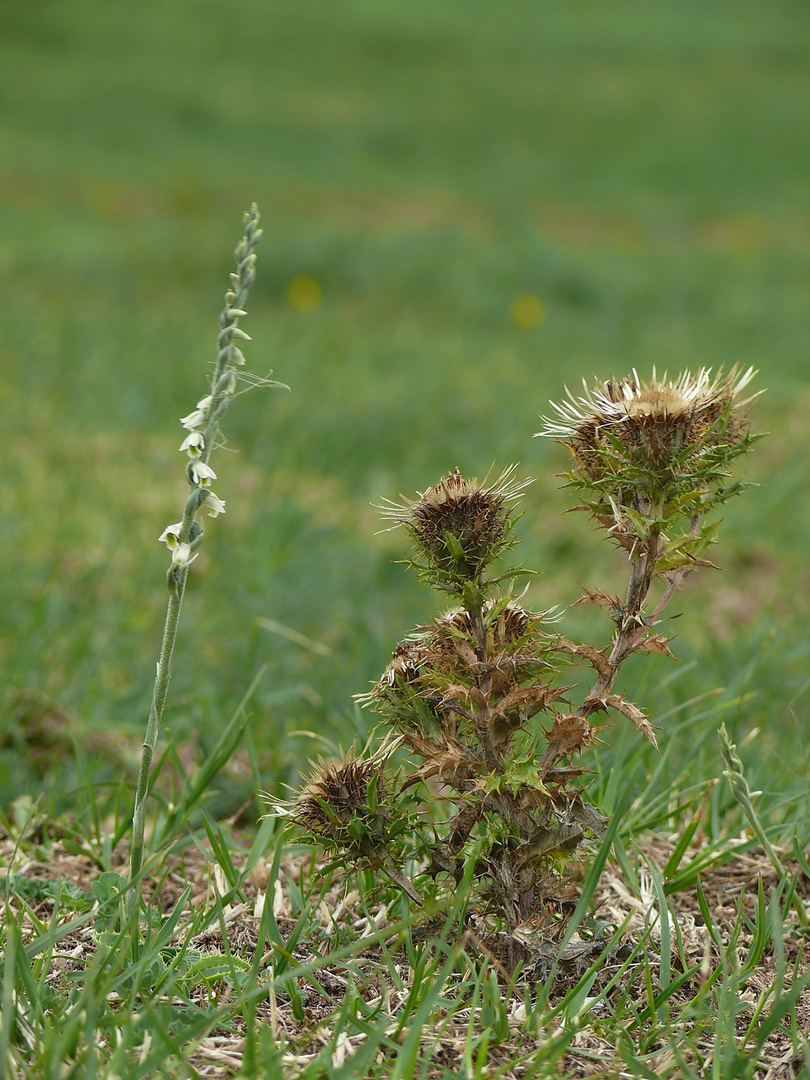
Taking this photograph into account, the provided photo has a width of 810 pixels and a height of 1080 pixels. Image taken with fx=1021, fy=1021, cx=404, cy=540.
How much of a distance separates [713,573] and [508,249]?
7.76 m

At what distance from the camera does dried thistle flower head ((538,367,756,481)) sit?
1250 millimetres

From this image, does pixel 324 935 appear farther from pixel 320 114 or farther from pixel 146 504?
pixel 320 114

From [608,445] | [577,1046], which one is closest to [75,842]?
[577,1046]

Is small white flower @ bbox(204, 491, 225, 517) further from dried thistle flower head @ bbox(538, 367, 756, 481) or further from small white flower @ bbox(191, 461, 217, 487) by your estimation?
dried thistle flower head @ bbox(538, 367, 756, 481)

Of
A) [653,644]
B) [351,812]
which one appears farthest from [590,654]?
[351,812]

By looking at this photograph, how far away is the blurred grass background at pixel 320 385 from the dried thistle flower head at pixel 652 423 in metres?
0.97

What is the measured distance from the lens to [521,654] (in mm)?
1346

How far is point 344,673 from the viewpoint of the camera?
3027 millimetres

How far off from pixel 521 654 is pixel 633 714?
17 cm

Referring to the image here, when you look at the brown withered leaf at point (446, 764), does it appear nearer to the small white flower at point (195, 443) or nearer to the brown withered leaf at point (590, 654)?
the brown withered leaf at point (590, 654)

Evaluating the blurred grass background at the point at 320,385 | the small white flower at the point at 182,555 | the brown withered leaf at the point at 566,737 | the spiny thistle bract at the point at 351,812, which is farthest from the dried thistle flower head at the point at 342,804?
the blurred grass background at the point at 320,385

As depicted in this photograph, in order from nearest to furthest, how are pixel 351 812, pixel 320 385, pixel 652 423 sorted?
pixel 652 423, pixel 351 812, pixel 320 385

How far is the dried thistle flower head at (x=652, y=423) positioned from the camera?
1250 mm

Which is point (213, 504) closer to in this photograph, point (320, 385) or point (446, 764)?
point (446, 764)
